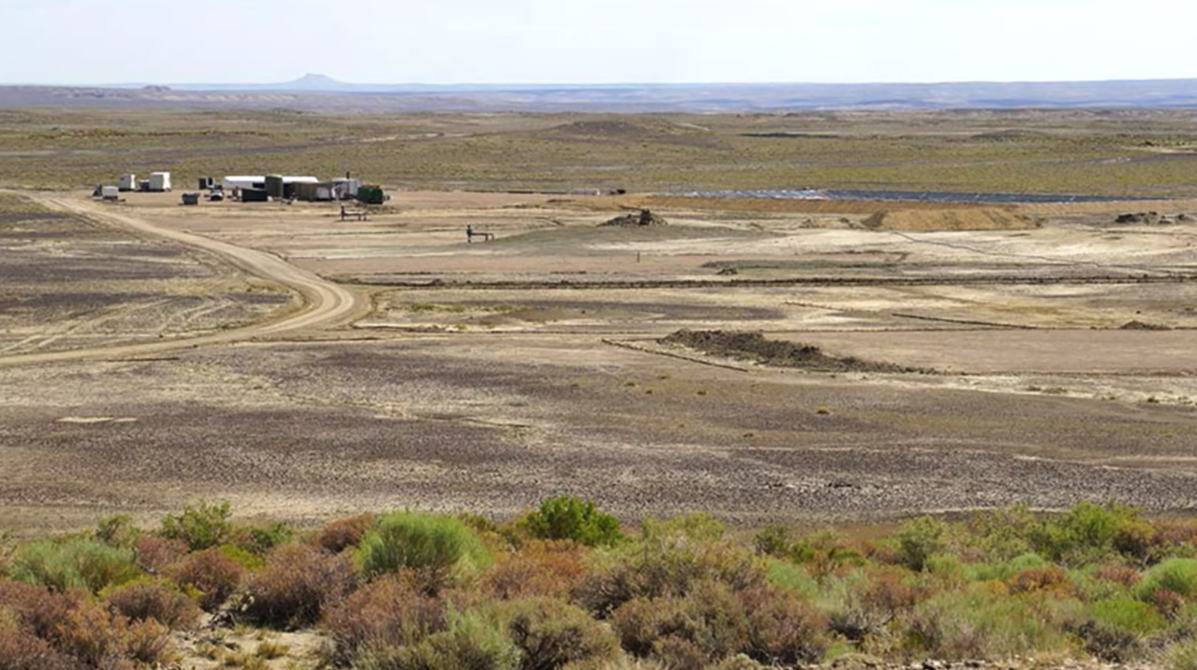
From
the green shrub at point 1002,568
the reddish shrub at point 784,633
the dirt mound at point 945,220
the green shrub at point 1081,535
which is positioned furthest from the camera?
the dirt mound at point 945,220

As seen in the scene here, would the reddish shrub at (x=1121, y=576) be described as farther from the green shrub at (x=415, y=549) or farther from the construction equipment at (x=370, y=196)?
the construction equipment at (x=370, y=196)

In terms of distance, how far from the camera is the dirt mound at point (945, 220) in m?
85.1

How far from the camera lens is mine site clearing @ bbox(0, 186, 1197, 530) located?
29062 mm

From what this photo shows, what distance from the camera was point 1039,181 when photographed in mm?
123688

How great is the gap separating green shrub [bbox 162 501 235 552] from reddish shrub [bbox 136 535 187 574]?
1258 millimetres

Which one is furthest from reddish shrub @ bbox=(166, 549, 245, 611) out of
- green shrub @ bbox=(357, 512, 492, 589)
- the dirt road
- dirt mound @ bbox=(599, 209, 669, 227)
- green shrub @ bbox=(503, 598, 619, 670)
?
dirt mound @ bbox=(599, 209, 669, 227)

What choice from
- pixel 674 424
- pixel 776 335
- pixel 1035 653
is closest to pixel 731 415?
pixel 674 424

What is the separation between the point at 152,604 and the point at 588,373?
27.1 m

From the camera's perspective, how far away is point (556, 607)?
13.8 m

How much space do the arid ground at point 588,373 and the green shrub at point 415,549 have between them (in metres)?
9.92

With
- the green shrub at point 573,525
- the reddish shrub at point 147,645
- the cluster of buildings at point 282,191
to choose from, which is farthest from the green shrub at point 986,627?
the cluster of buildings at point 282,191

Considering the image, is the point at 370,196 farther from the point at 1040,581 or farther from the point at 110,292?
the point at 1040,581

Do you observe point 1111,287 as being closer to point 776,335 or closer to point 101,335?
point 776,335

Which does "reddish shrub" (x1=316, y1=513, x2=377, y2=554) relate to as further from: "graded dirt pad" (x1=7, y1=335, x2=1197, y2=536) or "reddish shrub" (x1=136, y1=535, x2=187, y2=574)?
"graded dirt pad" (x1=7, y1=335, x2=1197, y2=536)
